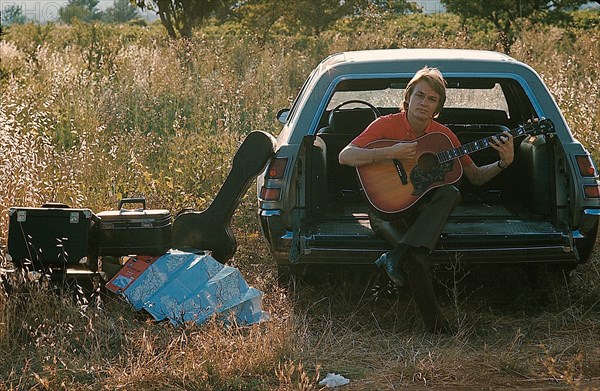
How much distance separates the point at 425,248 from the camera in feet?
18.9

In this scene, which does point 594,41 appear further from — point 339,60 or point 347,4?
point 339,60

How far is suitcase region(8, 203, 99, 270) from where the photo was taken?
19.3 ft

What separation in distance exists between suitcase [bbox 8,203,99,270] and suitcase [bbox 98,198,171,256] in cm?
26

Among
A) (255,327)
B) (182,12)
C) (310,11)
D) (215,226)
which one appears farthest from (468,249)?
(310,11)

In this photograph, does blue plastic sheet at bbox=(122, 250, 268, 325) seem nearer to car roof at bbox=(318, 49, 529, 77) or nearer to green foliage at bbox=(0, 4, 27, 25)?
car roof at bbox=(318, 49, 529, 77)

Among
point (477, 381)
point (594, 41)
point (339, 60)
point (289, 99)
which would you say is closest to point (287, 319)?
point (477, 381)

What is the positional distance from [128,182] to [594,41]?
1105 centimetres

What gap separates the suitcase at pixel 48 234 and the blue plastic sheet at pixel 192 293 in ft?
1.26

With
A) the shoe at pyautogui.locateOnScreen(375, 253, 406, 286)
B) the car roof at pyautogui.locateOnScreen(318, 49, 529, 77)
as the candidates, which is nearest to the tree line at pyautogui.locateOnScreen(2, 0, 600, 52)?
the car roof at pyautogui.locateOnScreen(318, 49, 529, 77)

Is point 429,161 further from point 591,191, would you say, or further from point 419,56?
point 591,191

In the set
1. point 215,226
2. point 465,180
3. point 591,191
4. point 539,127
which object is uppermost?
point 539,127

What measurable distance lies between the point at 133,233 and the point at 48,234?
0.50 meters

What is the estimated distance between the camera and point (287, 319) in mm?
5730

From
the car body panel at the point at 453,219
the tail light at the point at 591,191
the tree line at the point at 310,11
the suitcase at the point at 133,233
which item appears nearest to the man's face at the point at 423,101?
the car body panel at the point at 453,219
